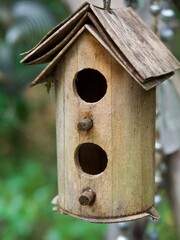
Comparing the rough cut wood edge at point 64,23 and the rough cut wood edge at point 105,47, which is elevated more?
the rough cut wood edge at point 64,23

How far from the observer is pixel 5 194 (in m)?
3.35

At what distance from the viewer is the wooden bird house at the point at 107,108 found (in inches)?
Result: 48.3

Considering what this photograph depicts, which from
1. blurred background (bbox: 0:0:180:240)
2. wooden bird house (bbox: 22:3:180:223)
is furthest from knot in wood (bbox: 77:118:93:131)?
blurred background (bbox: 0:0:180:240)

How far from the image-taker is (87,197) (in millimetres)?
1286

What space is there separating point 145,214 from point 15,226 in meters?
1.93

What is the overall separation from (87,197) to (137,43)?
0.34m

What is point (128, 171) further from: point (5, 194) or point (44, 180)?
point (44, 180)

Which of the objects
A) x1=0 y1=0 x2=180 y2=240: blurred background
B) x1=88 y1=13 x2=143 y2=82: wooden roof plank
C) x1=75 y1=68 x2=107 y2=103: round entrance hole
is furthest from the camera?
x1=0 y1=0 x2=180 y2=240: blurred background

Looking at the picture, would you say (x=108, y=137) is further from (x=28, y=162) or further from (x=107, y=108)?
(x=28, y=162)

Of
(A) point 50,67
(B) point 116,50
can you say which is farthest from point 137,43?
(A) point 50,67

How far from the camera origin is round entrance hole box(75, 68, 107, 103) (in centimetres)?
142

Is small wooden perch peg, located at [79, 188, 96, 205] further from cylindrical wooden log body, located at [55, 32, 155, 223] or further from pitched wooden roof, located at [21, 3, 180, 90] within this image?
pitched wooden roof, located at [21, 3, 180, 90]

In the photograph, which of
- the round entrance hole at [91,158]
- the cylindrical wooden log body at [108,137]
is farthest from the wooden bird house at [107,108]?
the round entrance hole at [91,158]

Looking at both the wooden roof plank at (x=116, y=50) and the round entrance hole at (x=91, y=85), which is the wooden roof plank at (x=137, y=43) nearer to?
the wooden roof plank at (x=116, y=50)
